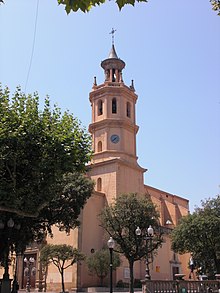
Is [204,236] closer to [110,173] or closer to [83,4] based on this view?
[110,173]

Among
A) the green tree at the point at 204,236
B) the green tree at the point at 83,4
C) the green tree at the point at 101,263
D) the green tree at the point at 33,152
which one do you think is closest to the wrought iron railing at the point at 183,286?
the green tree at the point at 33,152

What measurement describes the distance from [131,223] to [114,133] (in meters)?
16.2

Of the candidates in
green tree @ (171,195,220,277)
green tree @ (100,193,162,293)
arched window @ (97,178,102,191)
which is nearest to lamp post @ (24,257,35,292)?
arched window @ (97,178,102,191)

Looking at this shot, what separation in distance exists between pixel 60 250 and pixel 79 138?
15940 millimetres

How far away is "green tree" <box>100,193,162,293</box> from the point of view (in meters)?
26.3

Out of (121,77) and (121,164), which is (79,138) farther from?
(121,77)

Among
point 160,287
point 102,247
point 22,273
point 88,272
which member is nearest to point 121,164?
point 102,247

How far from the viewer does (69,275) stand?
35156 mm

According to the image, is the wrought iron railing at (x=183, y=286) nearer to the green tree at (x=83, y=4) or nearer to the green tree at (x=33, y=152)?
the green tree at (x=33, y=152)

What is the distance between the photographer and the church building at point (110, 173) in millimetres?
36281

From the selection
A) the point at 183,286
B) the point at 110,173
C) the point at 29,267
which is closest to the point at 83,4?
the point at 183,286

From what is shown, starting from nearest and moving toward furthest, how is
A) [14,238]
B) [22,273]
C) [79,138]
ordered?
[79,138] → [14,238] → [22,273]

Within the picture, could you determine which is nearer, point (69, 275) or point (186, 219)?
point (186, 219)

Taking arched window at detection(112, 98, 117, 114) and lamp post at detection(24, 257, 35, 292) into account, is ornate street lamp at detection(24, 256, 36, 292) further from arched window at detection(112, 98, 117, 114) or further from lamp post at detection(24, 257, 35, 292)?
arched window at detection(112, 98, 117, 114)
